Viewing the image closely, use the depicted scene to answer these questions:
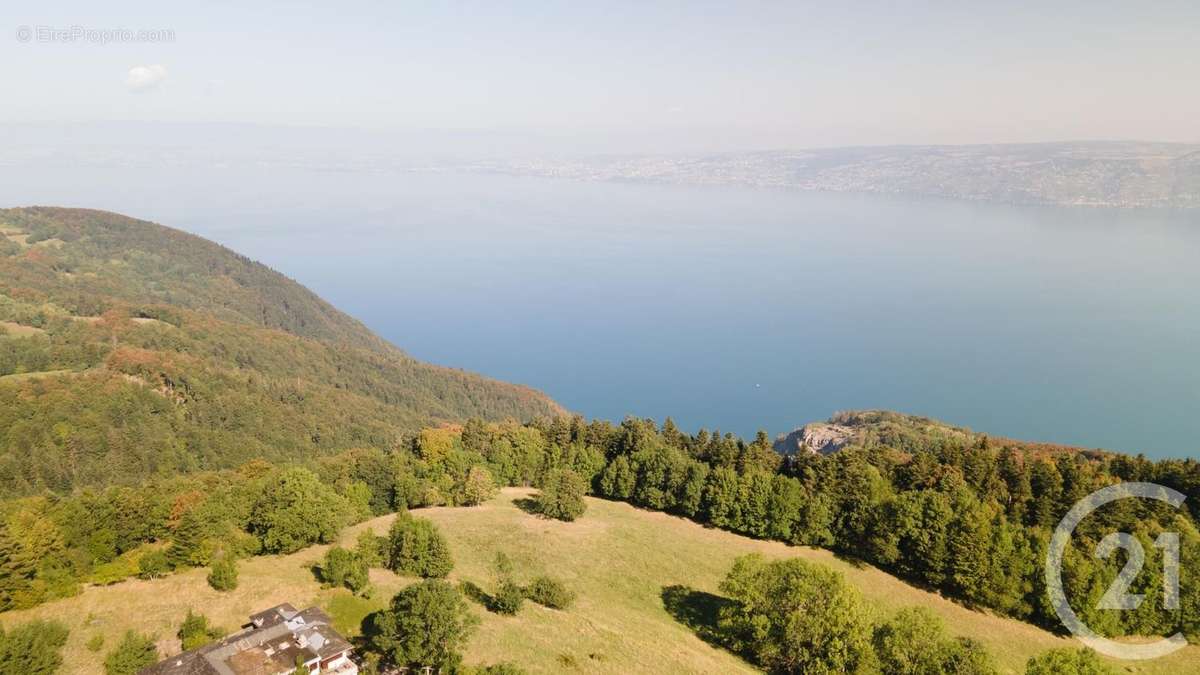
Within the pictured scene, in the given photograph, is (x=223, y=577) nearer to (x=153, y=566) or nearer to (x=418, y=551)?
(x=153, y=566)

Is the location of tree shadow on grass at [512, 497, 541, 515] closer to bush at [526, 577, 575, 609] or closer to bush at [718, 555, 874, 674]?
bush at [526, 577, 575, 609]

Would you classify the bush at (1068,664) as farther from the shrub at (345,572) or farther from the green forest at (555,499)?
the shrub at (345,572)

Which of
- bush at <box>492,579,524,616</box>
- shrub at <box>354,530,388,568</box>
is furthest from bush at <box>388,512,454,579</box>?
bush at <box>492,579,524,616</box>

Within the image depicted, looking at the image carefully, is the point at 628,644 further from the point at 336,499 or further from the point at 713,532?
the point at 336,499

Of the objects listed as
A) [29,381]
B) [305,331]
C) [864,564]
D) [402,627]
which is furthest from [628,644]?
[305,331]

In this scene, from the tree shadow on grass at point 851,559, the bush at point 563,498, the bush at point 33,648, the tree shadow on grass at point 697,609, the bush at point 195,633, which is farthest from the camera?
the bush at point 563,498

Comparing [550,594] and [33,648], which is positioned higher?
[33,648]

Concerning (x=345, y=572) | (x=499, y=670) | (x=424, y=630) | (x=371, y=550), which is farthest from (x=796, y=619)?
(x=371, y=550)

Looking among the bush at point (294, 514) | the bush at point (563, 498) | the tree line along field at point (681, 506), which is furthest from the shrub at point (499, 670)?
the bush at point (563, 498)
